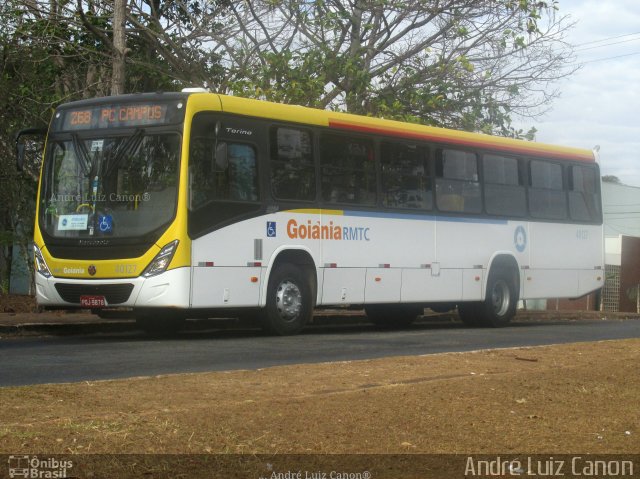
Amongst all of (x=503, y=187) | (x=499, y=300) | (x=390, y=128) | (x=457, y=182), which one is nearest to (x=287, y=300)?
(x=390, y=128)

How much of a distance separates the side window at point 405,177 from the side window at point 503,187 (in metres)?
1.63

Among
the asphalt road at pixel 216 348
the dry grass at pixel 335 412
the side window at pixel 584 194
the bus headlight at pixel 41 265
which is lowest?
the dry grass at pixel 335 412

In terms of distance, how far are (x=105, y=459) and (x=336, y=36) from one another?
18308 mm

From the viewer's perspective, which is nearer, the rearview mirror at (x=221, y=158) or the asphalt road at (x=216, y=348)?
the asphalt road at (x=216, y=348)

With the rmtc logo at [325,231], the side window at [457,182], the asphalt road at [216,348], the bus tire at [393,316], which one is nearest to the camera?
the asphalt road at [216,348]

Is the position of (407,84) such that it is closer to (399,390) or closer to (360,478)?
(399,390)

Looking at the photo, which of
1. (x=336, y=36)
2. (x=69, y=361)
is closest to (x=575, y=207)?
(x=336, y=36)

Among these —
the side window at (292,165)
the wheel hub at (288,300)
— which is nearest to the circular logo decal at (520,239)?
the side window at (292,165)

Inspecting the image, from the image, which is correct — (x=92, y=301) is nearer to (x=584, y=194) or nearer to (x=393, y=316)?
(x=393, y=316)

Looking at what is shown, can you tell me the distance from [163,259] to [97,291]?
0.98 meters

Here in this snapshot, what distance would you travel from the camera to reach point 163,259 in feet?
48.3

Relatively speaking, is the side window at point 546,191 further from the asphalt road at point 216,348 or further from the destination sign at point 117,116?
the destination sign at point 117,116

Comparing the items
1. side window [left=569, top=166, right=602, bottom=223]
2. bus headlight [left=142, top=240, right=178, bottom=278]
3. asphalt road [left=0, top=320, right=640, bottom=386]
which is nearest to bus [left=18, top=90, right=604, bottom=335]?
bus headlight [left=142, top=240, right=178, bottom=278]

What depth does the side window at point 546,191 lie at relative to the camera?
70.0ft
